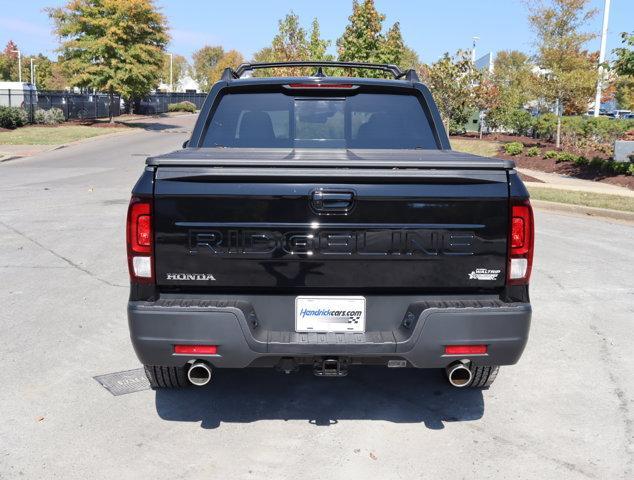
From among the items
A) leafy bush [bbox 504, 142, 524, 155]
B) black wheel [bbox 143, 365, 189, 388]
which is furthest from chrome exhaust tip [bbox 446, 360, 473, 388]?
leafy bush [bbox 504, 142, 524, 155]

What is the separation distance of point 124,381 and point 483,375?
2.48 meters

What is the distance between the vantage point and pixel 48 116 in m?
37.1

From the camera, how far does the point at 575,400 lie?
15.0ft

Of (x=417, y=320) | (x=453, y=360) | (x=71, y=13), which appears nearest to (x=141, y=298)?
(x=417, y=320)

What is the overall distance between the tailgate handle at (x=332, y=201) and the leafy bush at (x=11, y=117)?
33771 millimetres

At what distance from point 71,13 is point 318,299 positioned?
36.0m

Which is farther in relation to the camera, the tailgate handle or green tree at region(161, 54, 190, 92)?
green tree at region(161, 54, 190, 92)

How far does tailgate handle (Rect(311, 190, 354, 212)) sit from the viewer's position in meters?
3.45

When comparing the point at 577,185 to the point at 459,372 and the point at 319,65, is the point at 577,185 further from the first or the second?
the point at 459,372

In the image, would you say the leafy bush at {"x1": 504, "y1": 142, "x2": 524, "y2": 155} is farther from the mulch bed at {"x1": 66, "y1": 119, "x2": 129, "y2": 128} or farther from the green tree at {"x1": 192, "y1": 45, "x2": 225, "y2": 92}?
the green tree at {"x1": 192, "y1": 45, "x2": 225, "y2": 92}

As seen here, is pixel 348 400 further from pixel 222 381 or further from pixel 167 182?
pixel 167 182

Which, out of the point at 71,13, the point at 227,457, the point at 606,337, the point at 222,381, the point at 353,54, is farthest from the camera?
the point at 71,13

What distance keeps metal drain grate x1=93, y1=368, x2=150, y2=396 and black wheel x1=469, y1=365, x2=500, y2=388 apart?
222 centimetres

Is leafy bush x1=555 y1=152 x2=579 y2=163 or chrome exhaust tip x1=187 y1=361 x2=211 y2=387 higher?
leafy bush x1=555 y1=152 x2=579 y2=163
